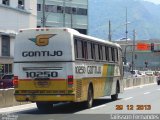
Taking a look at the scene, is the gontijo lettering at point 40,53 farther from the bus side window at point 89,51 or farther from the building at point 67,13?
the building at point 67,13

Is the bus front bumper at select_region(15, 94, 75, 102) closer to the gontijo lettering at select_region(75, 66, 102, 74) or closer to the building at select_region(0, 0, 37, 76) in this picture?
the gontijo lettering at select_region(75, 66, 102, 74)

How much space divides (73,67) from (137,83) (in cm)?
3740

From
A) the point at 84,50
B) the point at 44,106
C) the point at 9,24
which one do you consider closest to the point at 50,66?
the point at 84,50

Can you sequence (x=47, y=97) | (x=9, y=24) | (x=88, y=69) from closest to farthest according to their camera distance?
(x=47, y=97), (x=88, y=69), (x=9, y=24)

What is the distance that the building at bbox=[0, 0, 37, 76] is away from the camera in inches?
2160

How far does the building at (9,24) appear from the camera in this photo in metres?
54.9

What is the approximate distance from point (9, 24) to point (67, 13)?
38.2 metres

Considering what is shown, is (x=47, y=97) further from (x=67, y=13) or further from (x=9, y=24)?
(x=67, y=13)

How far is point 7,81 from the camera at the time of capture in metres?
38.7

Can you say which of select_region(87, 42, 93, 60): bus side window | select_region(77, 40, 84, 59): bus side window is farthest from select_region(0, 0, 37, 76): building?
select_region(77, 40, 84, 59): bus side window

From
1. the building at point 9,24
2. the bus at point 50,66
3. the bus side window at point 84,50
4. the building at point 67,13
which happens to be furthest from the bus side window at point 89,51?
the building at point 67,13

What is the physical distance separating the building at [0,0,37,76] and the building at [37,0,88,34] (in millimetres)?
28908

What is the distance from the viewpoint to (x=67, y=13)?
308ft

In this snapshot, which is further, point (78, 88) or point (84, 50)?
point (84, 50)
